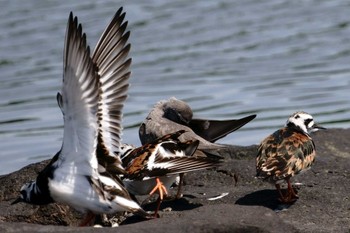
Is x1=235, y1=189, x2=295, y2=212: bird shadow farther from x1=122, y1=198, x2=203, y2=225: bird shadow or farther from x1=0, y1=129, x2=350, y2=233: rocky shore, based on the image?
x1=122, y1=198, x2=203, y2=225: bird shadow

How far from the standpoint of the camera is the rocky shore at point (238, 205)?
7453 mm

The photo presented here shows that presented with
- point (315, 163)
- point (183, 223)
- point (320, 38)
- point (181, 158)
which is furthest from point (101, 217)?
point (320, 38)

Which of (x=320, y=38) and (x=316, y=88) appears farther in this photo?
(x=320, y=38)

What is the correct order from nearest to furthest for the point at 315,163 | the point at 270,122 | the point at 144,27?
the point at 315,163
the point at 270,122
the point at 144,27

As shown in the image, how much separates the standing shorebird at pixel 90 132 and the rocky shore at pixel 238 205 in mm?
279

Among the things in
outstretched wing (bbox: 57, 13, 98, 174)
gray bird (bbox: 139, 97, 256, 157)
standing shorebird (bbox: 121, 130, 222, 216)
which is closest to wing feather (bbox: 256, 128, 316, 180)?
standing shorebird (bbox: 121, 130, 222, 216)

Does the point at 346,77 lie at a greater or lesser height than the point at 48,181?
lesser

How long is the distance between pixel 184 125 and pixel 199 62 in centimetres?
606

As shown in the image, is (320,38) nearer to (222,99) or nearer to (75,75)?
(222,99)

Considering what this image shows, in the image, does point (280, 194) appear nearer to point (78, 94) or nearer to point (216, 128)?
point (216, 128)

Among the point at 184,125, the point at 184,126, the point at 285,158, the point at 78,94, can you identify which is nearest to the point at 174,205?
the point at 285,158

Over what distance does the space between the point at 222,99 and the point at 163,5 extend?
6488mm

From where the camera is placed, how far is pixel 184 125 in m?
11.4

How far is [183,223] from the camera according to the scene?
24.4 feet
